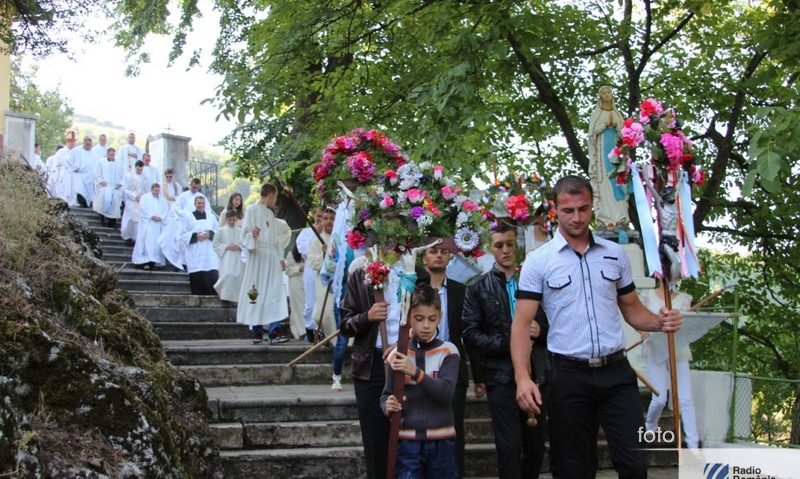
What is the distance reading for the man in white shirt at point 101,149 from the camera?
79.6 feet

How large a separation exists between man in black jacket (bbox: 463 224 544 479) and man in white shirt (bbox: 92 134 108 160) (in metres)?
18.5

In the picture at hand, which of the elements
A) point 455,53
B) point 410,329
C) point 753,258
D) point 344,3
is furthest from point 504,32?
point 753,258

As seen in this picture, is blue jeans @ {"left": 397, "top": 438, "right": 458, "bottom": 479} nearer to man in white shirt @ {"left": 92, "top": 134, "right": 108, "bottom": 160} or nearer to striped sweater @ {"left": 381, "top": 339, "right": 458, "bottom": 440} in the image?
striped sweater @ {"left": 381, "top": 339, "right": 458, "bottom": 440}

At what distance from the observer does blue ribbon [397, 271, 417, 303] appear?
6.81 metres

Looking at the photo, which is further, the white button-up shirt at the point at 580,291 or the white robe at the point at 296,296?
the white robe at the point at 296,296

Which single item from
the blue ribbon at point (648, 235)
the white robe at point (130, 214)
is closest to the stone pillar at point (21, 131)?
the white robe at point (130, 214)

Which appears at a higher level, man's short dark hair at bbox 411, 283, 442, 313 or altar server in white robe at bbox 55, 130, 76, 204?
altar server in white robe at bbox 55, 130, 76, 204

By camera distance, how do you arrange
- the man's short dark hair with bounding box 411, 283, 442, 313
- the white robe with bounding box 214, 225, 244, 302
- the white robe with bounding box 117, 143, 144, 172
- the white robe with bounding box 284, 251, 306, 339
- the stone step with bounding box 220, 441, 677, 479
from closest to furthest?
1. the man's short dark hair with bounding box 411, 283, 442, 313
2. the stone step with bounding box 220, 441, 677, 479
3. the white robe with bounding box 284, 251, 306, 339
4. the white robe with bounding box 214, 225, 244, 302
5. the white robe with bounding box 117, 143, 144, 172

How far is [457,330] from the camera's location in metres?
7.65

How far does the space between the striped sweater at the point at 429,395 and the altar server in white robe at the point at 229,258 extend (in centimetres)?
826

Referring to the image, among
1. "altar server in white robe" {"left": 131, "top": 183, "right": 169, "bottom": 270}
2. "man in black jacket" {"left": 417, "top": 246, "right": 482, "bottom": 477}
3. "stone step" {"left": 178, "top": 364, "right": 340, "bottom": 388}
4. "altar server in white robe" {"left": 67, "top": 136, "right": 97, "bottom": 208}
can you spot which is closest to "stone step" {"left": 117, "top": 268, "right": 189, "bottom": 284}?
"altar server in white robe" {"left": 131, "top": 183, "right": 169, "bottom": 270}

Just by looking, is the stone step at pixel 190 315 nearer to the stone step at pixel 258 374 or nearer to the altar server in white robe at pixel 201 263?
the altar server in white robe at pixel 201 263

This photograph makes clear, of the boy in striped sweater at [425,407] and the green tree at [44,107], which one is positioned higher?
the green tree at [44,107]

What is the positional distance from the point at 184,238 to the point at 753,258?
408 inches
